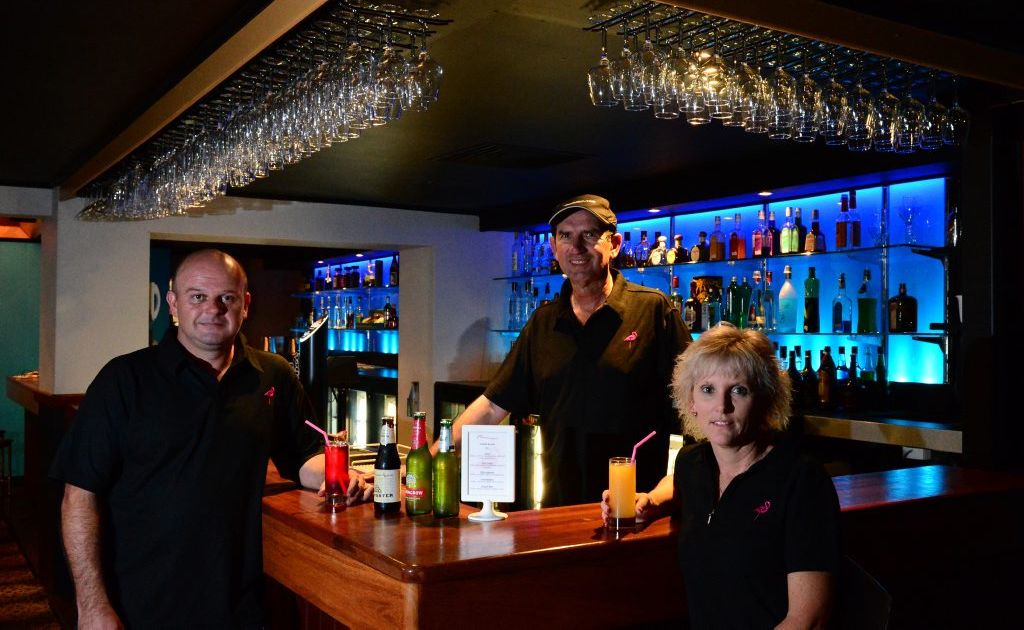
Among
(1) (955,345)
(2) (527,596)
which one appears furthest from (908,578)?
(1) (955,345)

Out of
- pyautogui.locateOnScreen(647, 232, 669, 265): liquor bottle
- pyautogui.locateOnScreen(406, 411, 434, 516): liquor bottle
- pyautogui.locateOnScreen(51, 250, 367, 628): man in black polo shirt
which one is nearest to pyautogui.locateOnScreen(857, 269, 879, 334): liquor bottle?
pyautogui.locateOnScreen(647, 232, 669, 265): liquor bottle

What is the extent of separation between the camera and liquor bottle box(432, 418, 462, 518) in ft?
7.95

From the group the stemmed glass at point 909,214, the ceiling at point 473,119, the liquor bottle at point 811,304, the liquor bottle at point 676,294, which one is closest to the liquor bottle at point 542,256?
the ceiling at point 473,119

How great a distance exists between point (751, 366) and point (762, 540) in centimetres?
37

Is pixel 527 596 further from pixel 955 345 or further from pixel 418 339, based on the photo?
pixel 418 339

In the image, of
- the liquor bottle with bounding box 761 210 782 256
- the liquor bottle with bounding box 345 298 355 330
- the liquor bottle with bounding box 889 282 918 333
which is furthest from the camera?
the liquor bottle with bounding box 345 298 355 330

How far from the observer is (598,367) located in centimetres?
283

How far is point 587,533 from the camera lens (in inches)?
92.2

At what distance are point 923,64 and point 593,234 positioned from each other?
1.14 m

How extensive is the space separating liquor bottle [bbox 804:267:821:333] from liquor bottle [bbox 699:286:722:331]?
61cm

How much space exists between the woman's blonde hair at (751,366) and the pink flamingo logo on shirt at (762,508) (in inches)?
7.4

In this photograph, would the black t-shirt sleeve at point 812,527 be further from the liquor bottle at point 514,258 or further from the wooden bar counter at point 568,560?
the liquor bottle at point 514,258

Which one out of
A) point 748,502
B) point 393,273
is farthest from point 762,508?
point 393,273

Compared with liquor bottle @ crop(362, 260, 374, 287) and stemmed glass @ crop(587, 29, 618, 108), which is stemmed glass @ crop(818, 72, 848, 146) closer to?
stemmed glass @ crop(587, 29, 618, 108)
